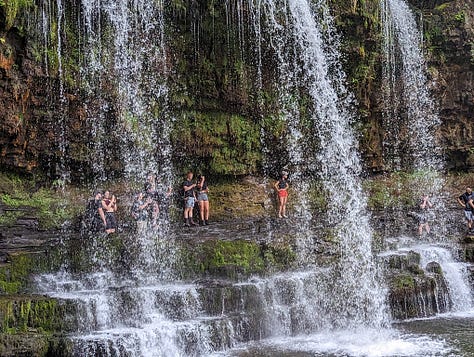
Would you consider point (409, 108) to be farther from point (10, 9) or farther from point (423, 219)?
point (10, 9)

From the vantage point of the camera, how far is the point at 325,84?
19.0m

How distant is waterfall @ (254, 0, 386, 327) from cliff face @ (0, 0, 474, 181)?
17.8 inches

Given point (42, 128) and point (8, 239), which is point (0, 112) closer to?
point (42, 128)

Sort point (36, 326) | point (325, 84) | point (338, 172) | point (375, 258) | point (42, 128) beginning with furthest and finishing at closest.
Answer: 1. point (338, 172)
2. point (325, 84)
3. point (42, 128)
4. point (375, 258)
5. point (36, 326)

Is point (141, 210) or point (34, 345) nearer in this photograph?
Result: point (34, 345)

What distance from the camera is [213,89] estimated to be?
17594mm

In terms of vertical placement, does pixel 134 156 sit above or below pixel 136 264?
above

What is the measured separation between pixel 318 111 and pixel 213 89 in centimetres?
398

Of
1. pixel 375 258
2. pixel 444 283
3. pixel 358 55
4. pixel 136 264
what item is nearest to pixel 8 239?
pixel 136 264

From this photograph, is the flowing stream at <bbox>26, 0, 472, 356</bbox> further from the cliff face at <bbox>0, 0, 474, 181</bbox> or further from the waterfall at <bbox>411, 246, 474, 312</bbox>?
the cliff face at <bbox>0, 0, 474, 181</bbox>

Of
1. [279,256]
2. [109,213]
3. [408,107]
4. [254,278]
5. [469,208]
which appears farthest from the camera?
[408,107]

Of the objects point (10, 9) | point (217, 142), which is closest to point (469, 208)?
point (217, 142)

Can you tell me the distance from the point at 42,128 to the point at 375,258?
9.49 m

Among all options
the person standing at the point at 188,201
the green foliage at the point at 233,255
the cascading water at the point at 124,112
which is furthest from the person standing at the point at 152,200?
the green foliage at the point at 233,255
